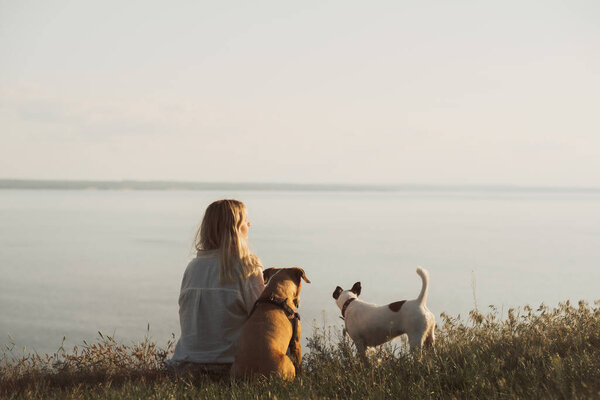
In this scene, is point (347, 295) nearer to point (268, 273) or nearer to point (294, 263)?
point (268, 273)

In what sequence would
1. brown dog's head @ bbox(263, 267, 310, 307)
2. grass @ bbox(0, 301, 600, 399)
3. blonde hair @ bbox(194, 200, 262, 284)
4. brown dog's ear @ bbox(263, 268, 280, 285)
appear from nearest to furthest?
1. grass @ bbox(0, 301, 600, 399)
2. brown dog's head @ bbox(263, 267, 310, 307)
3. blonde hair @ bbox(194, 200, 262, 284)
4. brown dog's ear @ bbox(263, 268, 280, 285)

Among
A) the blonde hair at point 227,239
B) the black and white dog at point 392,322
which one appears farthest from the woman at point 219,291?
the black and white dog at point 392,322

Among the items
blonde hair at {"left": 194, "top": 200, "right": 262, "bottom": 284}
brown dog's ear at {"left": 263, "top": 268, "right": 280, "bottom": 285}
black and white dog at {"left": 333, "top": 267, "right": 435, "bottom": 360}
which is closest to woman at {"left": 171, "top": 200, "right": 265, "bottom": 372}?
blonde hair at {"left": 194, "top": 200, "right": 262, "bottom": 284}

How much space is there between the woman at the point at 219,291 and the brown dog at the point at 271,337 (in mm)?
353

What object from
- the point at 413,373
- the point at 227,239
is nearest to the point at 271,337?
the point at 227,239

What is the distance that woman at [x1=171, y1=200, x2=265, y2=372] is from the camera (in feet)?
18.7

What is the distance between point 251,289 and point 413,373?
1854 mm

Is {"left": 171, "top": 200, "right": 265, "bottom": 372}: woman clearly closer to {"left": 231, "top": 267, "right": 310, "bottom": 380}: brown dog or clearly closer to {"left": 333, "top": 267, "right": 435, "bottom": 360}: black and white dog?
{"left": 231, "top": 267, "right": 310, "bottom": 380}: brown dog

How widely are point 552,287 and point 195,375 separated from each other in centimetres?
1948

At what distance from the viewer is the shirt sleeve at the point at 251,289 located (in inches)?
227

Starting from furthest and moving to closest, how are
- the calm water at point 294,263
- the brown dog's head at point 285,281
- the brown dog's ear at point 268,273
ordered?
the calm water at point 294,263 < the brown dog's ear at point 268,273 < the brown dog's head at point 285,281

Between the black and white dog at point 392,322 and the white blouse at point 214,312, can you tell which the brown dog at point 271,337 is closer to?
the white blouse at point 214,312

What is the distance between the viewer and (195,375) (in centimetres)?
568

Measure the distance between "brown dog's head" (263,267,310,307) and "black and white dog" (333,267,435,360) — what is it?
788 mm
